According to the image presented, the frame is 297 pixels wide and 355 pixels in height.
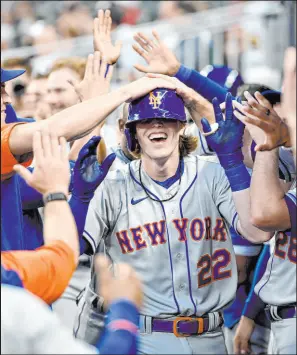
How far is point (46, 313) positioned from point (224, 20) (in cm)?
645

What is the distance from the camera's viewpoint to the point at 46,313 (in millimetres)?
2148

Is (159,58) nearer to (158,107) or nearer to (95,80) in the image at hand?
(95,80)

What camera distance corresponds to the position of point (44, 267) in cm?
239

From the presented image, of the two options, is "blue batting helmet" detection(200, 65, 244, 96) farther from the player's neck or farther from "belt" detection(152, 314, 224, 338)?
"belt" detection(152, 314, 224, 338)

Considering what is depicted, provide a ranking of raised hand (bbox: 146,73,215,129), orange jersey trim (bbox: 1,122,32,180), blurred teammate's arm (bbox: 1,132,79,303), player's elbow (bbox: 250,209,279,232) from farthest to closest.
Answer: raised hand (bbox: 146,73,215,129)
player's elbow (bbox: 250,209,279,232)
orange jersey trim (bbox: 1,122,32,180)
blurred teammate's arm (bbox: 1,132,79,303)

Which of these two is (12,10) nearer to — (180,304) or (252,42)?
(252,42)

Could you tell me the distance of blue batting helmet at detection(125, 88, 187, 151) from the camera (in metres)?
3.81

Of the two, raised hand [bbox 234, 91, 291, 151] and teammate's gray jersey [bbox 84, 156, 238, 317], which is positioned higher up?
raised hand [bbox 234, 91, 291, 151]

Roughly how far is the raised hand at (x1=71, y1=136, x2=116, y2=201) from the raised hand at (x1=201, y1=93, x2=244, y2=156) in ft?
1.49

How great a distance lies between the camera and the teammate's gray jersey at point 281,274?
3.69 meters

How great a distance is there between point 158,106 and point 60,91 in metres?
A: 2.74

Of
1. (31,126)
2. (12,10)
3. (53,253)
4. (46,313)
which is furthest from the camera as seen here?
(12,10)

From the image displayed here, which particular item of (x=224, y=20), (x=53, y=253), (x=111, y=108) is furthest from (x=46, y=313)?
(x=224, y=20)

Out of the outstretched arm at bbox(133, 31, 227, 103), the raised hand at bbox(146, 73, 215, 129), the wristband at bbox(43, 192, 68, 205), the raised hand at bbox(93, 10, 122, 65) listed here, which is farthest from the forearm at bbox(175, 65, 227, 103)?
the wristband at bbox(43, 192, 68, 205)
